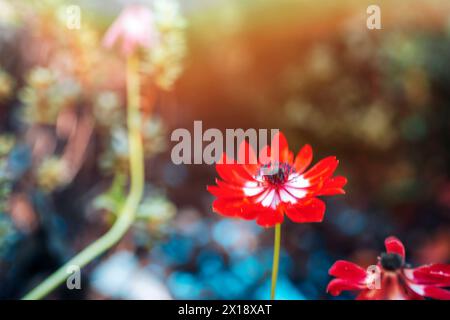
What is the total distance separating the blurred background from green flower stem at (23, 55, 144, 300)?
0.6 inches

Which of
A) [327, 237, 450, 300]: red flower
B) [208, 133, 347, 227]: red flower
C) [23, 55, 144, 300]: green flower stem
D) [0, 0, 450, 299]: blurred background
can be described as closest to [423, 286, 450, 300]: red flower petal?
[327, 237, 450, 300]: red flower

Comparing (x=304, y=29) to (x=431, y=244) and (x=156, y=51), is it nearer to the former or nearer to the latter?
(x=156, y=51)

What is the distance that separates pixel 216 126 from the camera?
853mm

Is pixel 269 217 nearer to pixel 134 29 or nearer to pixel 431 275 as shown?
pixel 431 275

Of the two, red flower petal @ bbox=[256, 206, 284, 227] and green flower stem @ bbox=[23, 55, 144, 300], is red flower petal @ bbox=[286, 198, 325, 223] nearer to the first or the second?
red flower petal @ bbox=[256, 206, 284, 227]

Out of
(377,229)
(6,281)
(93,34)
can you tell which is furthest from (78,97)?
(377,229)

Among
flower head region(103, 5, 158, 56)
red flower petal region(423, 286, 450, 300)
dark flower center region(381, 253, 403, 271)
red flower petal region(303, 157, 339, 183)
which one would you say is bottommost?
red flower petal region(423, 286, 450, 300)

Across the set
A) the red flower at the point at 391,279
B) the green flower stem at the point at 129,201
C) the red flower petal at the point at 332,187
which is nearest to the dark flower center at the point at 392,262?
the red flower at the point at 391,279

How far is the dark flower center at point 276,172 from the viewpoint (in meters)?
0.60

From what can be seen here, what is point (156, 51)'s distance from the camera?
79 cm

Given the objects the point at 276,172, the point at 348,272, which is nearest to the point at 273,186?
the point at 276,172

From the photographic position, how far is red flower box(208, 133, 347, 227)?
21.7 inches

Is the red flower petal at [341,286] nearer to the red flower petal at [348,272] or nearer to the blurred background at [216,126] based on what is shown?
the red flower petal at [348,272]
